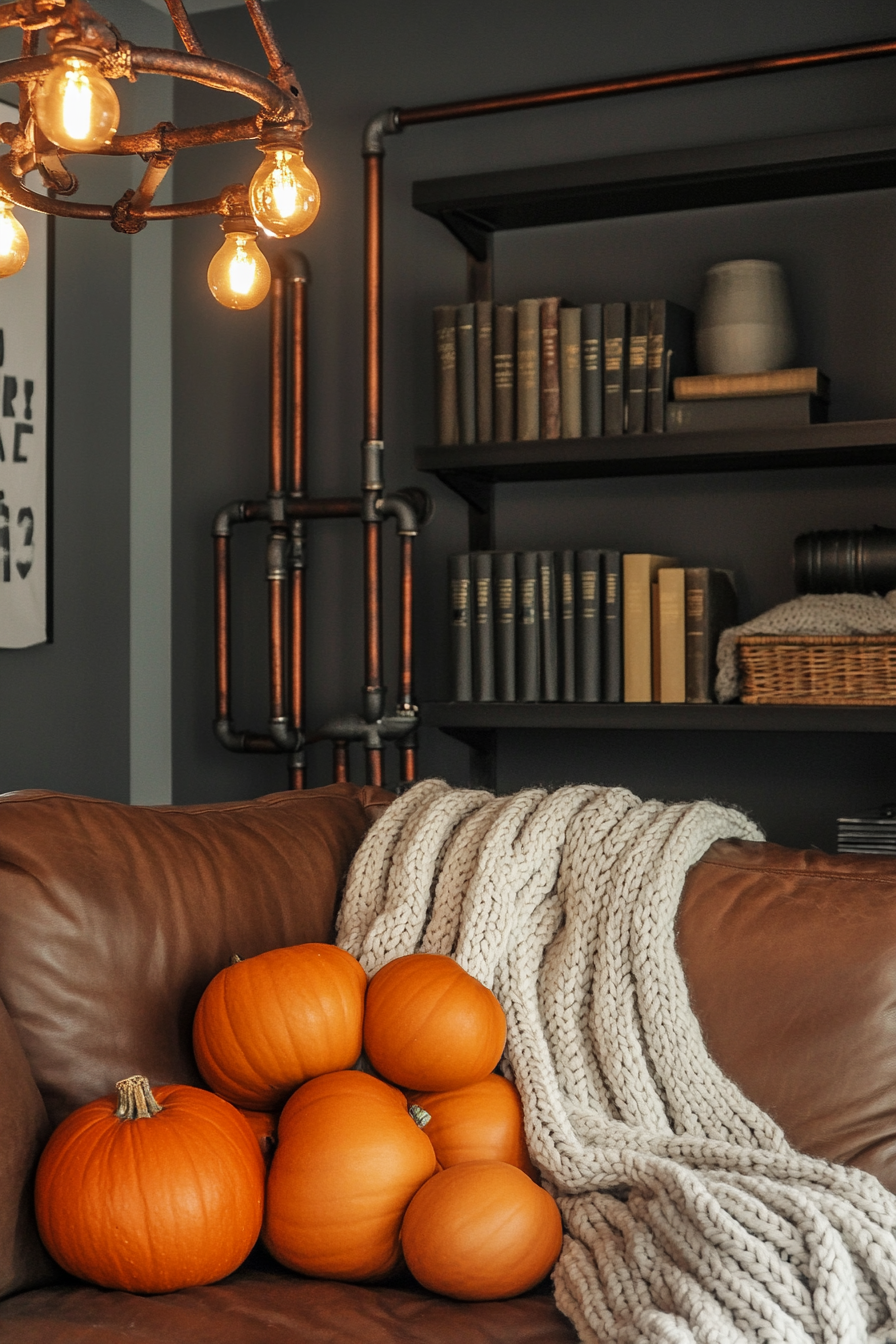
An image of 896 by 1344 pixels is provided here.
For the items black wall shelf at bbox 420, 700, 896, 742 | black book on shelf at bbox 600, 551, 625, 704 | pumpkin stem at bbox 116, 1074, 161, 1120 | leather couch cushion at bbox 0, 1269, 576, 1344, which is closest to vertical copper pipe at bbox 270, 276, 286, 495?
black wall shelf at bbox 420, 700, 896, 742

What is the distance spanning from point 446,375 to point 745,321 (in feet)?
1.95

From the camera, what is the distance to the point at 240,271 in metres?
1.54

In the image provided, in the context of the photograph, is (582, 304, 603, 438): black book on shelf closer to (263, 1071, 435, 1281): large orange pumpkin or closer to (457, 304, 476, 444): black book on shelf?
(457, 304, 476, 444): black book on shelf

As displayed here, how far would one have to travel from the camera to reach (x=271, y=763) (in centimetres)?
313

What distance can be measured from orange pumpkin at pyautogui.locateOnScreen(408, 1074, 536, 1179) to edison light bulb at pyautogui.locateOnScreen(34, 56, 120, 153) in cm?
91

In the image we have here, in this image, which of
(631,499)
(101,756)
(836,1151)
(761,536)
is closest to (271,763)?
(101,756)

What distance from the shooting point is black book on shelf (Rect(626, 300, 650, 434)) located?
2568 mm

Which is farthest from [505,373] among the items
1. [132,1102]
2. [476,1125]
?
[132,1102]

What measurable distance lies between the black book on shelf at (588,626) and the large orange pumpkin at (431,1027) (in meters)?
1.32

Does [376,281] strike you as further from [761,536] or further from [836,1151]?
[836,1151]

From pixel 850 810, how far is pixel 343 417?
1409mm

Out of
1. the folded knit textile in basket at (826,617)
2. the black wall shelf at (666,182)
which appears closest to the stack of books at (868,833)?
the folded knit textile in basket at (826,617)

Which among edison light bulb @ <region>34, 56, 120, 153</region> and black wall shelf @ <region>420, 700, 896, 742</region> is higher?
edison light bulb @ <region>34, 56, 120, 153</region>

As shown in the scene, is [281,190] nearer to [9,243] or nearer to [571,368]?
[9,243]
